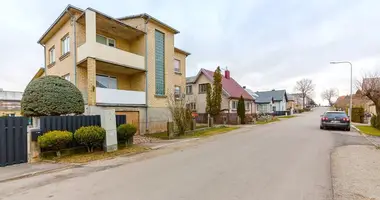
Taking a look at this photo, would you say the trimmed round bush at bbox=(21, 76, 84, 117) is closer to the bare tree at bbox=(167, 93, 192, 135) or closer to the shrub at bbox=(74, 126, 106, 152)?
the shrub at bbox=(74, 126, 106, 152)

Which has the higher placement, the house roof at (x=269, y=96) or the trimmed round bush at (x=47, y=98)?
the house roof at (x=269, y=96)

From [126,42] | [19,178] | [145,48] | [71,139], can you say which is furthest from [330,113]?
[19,178]

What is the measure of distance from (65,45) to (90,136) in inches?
426

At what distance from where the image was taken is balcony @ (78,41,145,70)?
556 inches

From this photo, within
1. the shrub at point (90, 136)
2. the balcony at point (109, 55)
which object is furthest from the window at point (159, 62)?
the shrub at point (90, 136)

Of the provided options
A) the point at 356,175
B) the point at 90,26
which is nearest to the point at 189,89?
the point at 90,26

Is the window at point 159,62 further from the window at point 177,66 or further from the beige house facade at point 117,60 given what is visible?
the window at point 177,66

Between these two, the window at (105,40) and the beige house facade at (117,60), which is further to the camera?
the window at (105,40)

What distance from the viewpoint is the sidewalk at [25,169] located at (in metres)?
6.44

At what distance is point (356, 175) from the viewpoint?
602cm

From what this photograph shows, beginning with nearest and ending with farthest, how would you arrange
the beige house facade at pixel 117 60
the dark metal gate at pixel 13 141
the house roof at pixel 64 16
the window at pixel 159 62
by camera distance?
the dark metal gate at pixel 13 141 < the beige house facade at pixel 117 60 < the house roof at pixel 64 16 < the window at pixel 159 62

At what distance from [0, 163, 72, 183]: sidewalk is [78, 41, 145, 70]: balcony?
8.20m

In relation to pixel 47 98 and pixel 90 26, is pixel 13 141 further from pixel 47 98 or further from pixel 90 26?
pixel 90 26

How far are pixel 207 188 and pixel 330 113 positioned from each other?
19.2m
